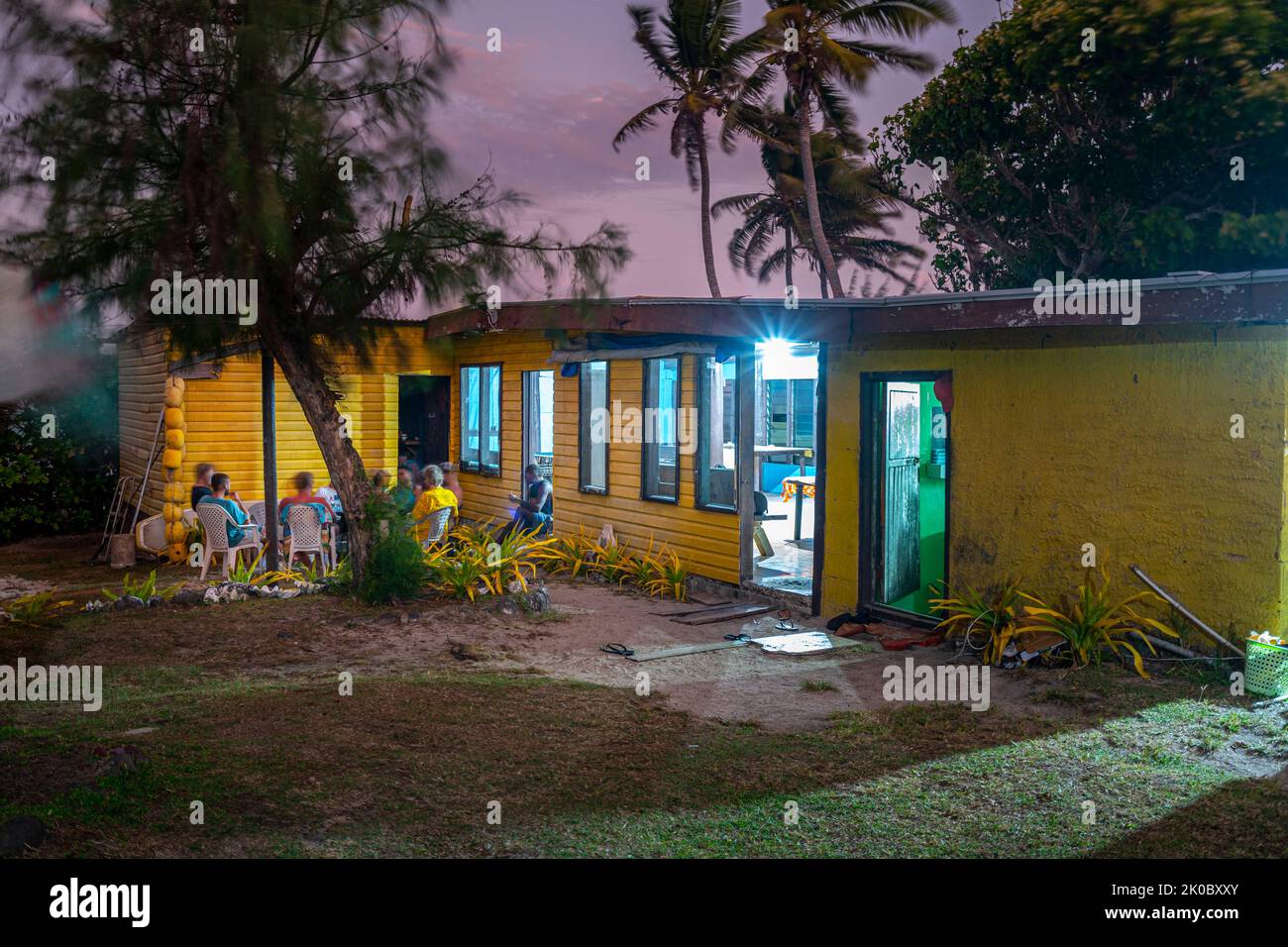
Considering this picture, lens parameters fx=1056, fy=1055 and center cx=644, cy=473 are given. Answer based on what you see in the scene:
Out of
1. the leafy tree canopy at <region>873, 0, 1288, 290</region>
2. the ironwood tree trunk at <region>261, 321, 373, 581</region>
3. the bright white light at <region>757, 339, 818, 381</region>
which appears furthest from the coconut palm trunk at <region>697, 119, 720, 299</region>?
the ironwood tree trunk at <region>261, 321, 373, 581</region>

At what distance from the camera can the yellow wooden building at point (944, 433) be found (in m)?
6.64

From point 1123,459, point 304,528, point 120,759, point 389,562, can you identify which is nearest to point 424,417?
point 304,528

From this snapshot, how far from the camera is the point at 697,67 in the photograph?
23297 millimetres

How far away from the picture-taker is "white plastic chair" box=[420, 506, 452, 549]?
11227 millimetres

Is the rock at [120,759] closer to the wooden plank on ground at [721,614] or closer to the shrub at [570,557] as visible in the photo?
the wooden plank on ground at [721,614]

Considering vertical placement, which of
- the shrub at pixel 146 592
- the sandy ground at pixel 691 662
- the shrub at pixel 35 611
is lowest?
the sandy ground at pixel 691 662

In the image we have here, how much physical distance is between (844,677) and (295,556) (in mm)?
6908

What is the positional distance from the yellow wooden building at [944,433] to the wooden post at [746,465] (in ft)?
0.07

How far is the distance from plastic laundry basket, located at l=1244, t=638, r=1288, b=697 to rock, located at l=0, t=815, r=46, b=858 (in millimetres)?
6413

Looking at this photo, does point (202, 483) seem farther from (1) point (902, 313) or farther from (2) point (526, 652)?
(1) point (902, 313)

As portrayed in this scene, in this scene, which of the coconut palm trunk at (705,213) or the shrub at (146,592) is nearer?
the shrub at (146,592)

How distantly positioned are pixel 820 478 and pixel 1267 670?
13.2ft

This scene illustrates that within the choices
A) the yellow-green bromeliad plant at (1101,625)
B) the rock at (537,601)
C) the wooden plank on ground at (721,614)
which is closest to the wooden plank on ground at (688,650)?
the wooden plank on ground at (721,614)

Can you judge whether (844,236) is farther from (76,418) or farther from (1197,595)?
(1197,595)
